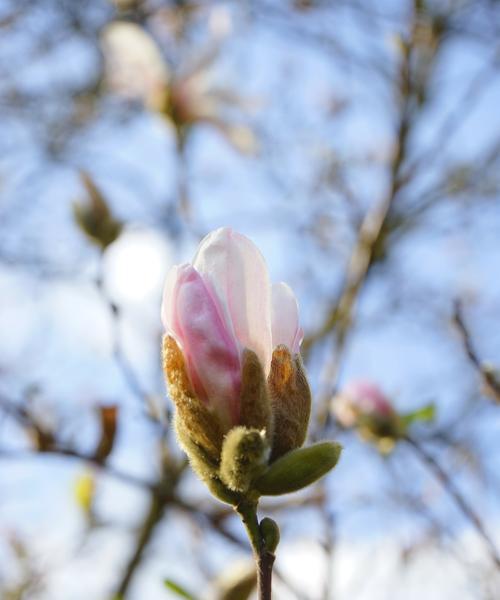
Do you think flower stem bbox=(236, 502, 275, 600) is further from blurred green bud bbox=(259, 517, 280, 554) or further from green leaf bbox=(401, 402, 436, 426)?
green leaf bbox=(401, 402, 436, 426)

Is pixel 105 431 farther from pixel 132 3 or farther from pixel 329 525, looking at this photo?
pixel 132 3

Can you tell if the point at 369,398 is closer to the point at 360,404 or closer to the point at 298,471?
the point at 360,404

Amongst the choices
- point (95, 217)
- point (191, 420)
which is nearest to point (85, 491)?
point (95, 217)

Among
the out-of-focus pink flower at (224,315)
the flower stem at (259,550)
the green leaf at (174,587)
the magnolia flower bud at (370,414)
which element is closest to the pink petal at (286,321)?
the out-of-focus pink flower at (224,315)

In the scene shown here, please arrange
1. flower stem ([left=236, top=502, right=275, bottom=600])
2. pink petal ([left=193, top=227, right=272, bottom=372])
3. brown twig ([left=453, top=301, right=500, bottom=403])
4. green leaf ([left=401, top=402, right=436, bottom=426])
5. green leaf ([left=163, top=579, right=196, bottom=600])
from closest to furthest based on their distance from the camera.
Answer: flower stem ([left=236, top=502, right=275, bottom=600]) → pink petal ([left=193, top=227, right=272, bottom=372]) → green leaf ([left=163, top=579, right=196, bottom=600]) → brown twig ([left=453, top=301, right=500, bottom=403]) → green leaf ([left=401, top=402, right=436, bottom=426])

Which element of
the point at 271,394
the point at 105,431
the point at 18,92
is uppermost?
the point at 271,394

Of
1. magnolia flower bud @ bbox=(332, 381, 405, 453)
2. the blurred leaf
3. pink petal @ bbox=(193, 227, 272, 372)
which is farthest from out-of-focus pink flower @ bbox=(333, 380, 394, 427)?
pink petal @ bbox=(193, 227, 272, 372)

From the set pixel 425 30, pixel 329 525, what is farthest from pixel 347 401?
pixel 425 30
